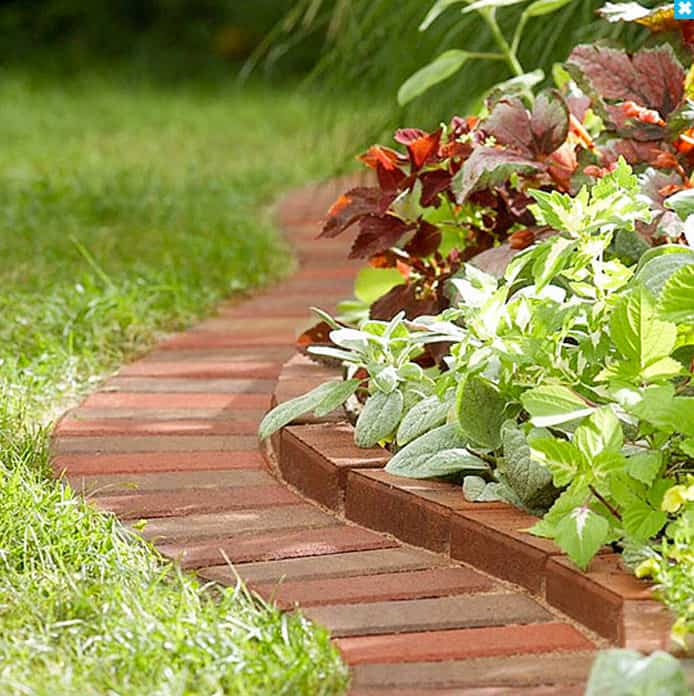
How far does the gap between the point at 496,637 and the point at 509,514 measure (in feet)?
0.92

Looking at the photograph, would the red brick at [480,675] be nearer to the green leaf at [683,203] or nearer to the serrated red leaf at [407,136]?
the green leaf at [683,203]

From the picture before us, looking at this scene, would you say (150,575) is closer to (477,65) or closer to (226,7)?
(477,65)

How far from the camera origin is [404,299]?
2719 millimetres

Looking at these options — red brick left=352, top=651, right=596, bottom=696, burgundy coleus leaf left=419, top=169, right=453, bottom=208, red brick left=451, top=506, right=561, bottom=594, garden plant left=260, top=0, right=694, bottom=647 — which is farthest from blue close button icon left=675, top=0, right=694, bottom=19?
red brick left=352, top=651, right=596, bottom=696

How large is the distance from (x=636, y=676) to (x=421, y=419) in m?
0.79

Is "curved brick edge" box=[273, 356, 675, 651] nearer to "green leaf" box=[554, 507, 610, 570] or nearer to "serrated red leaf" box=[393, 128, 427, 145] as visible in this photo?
"green leaf" box=[554, 507, 610, 570]

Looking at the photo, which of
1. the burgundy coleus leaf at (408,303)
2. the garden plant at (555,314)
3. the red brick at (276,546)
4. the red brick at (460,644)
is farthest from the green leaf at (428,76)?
the red brick at (460,644)

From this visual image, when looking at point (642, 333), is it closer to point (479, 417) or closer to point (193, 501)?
point (479, 417)

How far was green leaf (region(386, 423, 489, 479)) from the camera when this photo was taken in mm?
2219

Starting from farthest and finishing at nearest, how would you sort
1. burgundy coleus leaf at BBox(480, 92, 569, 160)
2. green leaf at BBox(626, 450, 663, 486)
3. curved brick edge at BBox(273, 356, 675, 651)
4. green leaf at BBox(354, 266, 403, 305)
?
green leaf at BBox(354, 266, 403, 305) → burgundy coleus leaf at BBox(480, 92, 569, 160) → green leaf at BBox(626, 450, 663, 486) → curved brick edge at BBox(273, 356, 675, 651)

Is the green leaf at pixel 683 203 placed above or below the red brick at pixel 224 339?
above

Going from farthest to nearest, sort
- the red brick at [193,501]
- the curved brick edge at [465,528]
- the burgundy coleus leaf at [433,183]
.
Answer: the burgundy coleus leaf at [433,183]
the red brick at [193,501]
the curved brick edge at [465,528]

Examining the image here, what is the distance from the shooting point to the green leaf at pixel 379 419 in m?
2.37

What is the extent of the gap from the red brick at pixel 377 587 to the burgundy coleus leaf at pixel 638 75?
2.94ft
